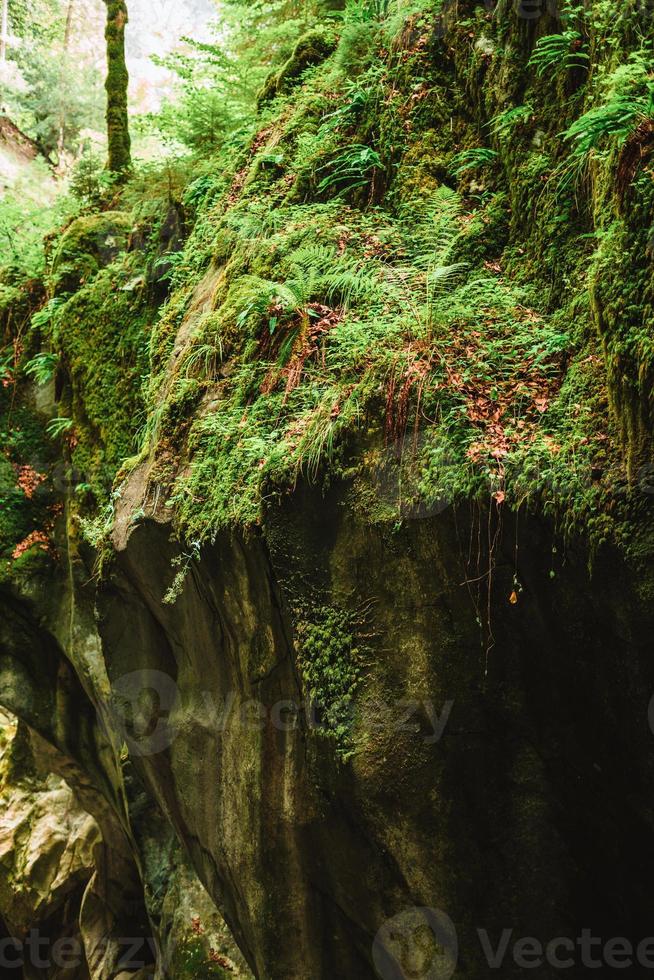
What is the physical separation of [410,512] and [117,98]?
951cm

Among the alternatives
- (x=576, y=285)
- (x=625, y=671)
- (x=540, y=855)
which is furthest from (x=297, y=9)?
(x=540, y=855)

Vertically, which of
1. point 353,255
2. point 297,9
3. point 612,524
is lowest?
point 612,524

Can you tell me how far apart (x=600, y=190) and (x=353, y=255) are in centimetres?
202

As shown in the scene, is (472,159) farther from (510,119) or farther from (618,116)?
(618,116)

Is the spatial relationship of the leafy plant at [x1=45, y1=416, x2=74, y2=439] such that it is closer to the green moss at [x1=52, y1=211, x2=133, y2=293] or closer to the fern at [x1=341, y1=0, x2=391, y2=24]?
the green moss at [x1=52, y1=211, x2=133, y2=293]

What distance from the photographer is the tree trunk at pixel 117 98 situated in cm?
1060

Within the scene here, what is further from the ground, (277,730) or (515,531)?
(515,531)

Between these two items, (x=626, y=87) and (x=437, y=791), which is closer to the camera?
(x=626, y=87)

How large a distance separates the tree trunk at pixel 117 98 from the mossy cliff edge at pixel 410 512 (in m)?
4.16

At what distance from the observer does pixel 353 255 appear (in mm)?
5469

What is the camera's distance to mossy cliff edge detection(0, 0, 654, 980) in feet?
12.4

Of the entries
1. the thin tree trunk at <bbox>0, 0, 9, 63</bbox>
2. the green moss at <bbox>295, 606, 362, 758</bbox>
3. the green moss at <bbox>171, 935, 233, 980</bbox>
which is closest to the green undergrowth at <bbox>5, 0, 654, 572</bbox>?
the green moss at <bbox>295, 606, 362, 758</bbox>

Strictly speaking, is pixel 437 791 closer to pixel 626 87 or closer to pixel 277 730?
pixel 277 730

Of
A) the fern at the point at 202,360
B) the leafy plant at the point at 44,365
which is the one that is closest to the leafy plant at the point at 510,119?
the fern at the point at 202,360
